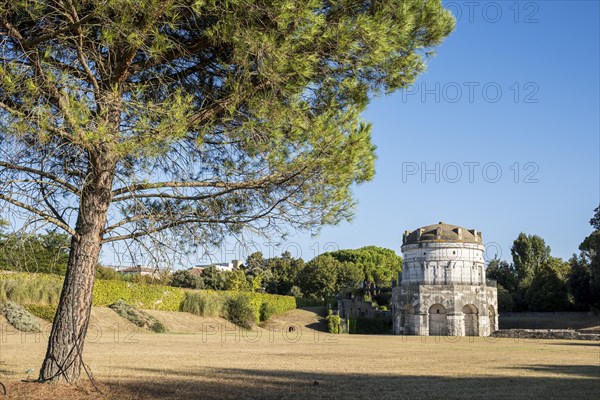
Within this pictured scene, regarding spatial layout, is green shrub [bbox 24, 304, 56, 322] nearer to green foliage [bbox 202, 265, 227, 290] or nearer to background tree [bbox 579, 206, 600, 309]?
green foliage [bbox 202, 265, 227, 290]

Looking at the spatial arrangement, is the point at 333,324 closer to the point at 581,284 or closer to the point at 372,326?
the point at 372,326

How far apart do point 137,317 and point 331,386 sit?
25215 mm

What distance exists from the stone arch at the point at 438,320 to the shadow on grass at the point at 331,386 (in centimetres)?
3870

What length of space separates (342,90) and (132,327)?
2600cm

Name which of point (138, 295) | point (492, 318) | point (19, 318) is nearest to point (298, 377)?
point (19, 318)

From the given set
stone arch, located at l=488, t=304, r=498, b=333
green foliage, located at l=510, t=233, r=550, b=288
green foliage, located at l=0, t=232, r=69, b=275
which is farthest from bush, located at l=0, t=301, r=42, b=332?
green foliage, located at l=510, t=233, r=550, b=288

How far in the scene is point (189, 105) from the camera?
29.5 ft

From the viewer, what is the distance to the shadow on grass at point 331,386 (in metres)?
10.1

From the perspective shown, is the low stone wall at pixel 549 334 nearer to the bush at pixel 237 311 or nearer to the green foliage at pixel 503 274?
the bush at pixel 237 311

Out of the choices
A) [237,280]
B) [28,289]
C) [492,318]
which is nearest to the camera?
[28,289]

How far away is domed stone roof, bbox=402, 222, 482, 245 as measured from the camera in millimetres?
53719

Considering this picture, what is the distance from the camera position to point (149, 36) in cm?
909

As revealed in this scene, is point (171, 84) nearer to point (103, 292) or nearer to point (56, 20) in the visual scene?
point (56, 20)

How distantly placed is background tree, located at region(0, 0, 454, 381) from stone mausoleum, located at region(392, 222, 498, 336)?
4364cm
